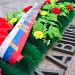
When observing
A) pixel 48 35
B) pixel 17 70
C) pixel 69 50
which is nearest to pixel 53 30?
pixel 48 35

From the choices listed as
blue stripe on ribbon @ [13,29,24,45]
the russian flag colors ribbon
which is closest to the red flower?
the russian flag colors ribbon

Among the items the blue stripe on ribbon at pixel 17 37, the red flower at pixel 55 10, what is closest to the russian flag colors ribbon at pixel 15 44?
the blue stripe on ribbon at pixel 17 37

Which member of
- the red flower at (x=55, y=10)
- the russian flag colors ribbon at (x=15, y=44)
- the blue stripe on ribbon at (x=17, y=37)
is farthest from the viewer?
the red flower at (x=55, y=10)

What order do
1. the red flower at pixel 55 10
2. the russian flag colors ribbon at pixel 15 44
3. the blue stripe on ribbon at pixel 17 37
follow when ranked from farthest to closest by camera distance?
the red flower at pixel 55 10 < the blue stripe on ribbon at pixel 17 37 < the russian flag colors ribbon at pixel 15 44

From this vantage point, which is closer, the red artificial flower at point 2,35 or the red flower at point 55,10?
the red artificial flower at point 2,35

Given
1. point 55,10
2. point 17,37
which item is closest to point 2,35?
point 17,37

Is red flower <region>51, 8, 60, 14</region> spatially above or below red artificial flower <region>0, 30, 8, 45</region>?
below

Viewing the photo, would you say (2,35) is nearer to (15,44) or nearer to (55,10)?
(15,44)

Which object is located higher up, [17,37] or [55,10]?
[17,37]

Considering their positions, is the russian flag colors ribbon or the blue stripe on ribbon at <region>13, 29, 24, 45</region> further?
the blue stripe on ribbon at <region>13, 29, 24, 45</region>

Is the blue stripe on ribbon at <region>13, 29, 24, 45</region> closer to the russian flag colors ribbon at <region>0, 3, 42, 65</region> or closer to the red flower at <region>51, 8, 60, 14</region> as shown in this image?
the russian flag colors ribbon at <region>0, 3, 42, 65</region>

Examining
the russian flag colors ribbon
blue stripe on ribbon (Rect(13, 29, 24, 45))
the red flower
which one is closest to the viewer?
the russian flag colors ribbon

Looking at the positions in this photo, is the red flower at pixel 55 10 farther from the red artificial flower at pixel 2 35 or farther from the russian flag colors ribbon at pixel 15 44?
the red artificial flower at pixel 2 35

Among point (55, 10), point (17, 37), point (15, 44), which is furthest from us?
point (55, 10)
